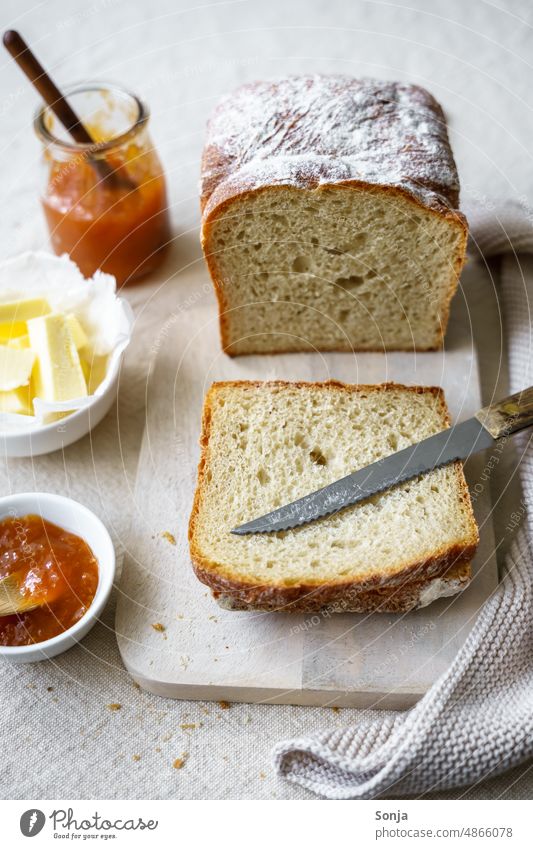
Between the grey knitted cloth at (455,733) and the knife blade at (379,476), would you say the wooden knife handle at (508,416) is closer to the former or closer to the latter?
Result: the knife blade at (379,476)

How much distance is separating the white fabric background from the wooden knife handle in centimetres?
28

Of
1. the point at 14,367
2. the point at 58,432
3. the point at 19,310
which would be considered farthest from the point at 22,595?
the point at 19,310

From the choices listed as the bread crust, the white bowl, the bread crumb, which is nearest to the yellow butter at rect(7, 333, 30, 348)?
the white bowl

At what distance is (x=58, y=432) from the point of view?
331 centimetres

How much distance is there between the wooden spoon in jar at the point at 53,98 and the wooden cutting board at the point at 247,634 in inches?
49.5

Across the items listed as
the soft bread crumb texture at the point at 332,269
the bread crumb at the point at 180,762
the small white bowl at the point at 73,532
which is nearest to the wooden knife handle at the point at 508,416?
the soft bread crumb texture at the point at 332,269

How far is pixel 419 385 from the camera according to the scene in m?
3.51

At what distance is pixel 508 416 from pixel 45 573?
170cm

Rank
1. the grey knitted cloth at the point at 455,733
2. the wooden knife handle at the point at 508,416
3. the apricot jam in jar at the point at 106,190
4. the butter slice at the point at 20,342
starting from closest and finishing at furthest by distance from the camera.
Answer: the grey knitted cloth at the point at 455,733
the wooden knife handle at the point at 508,416
the butter slice at the point at 20,342
the apricot jam in jar at the point at 106,190

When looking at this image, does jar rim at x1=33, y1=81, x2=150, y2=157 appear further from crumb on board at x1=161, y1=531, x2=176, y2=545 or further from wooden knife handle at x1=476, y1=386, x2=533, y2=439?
wooden knife handle at x1=476, y1=386, x2=533, y2=439

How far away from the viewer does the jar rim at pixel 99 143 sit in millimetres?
3648

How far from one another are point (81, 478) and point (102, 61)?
285cm

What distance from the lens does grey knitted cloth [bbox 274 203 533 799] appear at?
2518mm
